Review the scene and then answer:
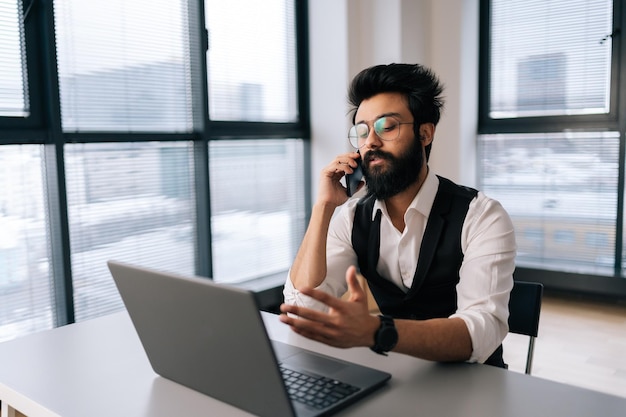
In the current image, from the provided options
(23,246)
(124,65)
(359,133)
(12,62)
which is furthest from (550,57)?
(23,246)

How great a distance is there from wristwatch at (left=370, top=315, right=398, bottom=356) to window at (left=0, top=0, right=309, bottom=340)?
6.85ft

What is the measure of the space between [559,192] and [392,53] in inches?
65.3

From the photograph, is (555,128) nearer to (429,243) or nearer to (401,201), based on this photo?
(401,201)

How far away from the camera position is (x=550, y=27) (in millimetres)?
4332

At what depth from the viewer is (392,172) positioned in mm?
1814

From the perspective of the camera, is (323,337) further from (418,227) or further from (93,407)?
(418,227)

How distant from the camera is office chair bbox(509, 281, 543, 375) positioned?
168 centimetres

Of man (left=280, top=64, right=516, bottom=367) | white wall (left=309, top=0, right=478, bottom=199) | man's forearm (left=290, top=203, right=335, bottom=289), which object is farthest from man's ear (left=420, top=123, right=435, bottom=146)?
white wall (left=309, top=0, right=478, bottom=199)

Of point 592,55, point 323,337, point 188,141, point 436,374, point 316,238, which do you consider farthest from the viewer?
point 592,55

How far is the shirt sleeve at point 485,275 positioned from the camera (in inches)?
56.6

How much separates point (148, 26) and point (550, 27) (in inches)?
113

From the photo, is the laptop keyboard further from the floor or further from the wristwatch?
the floor

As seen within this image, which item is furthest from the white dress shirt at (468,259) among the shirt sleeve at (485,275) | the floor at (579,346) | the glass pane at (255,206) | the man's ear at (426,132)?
the glass pane at (255,206)

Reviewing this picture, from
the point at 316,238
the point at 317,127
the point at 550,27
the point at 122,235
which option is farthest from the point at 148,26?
the point at 550,27
